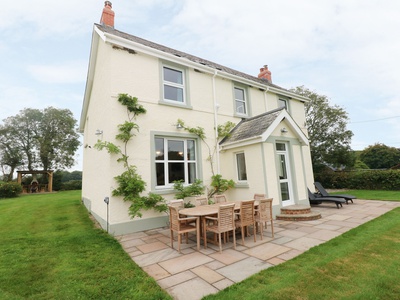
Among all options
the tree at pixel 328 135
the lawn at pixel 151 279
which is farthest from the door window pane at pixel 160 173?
A: the tree at pixel 328 135

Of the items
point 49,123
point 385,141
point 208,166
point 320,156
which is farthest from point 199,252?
point 385,141

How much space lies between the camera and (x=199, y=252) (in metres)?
4.73

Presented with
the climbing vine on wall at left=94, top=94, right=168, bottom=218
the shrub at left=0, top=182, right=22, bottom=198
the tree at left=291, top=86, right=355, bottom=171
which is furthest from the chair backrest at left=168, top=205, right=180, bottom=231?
the shrub at left=0, top=182, right=22, bottom=198

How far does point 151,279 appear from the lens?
3.39 metres

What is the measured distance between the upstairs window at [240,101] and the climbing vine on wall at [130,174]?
546 centimetres

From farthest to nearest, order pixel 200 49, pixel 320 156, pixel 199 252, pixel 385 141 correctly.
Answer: pixel 385 141
pixel 320 156
pixel 200 49
pixel 199 252

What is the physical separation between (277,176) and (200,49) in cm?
1667

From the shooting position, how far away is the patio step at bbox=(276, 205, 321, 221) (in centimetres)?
727

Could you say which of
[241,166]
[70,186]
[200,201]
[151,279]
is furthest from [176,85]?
[70,186]

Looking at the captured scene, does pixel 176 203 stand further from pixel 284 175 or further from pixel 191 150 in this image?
pixel 284 175

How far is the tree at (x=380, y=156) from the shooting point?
41.5m

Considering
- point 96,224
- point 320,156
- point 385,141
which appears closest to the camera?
point 96,224

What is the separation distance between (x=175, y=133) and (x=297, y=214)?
5.75 metres

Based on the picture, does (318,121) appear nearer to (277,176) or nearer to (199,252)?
(277,176)
